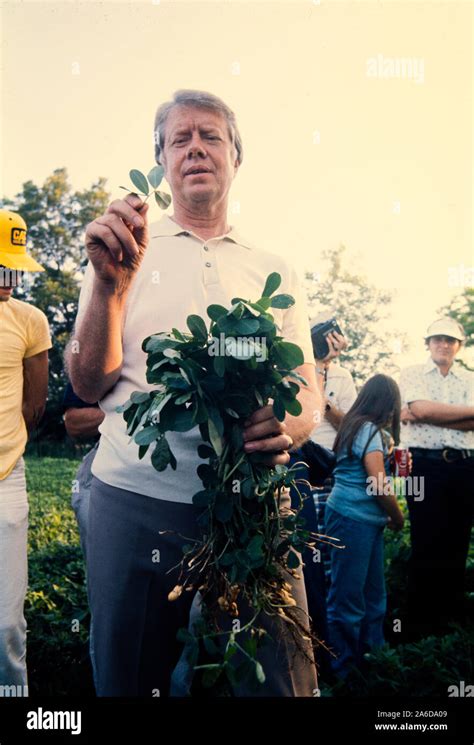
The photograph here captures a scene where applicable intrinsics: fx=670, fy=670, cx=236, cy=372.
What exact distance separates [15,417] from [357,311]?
155cm

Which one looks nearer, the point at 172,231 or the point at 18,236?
the point at 172,231

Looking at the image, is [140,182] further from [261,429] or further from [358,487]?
[358,487]

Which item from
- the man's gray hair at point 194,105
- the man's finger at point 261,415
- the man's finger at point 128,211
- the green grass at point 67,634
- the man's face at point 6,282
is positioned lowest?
the green grass at point 67,634

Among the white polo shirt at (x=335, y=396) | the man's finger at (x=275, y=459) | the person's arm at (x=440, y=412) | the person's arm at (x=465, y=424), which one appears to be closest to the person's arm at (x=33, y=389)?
the man's finger at (x=275, y=459)

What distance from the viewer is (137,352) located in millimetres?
2000

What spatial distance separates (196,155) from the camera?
2104 mm

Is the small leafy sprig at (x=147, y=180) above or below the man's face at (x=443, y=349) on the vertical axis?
above

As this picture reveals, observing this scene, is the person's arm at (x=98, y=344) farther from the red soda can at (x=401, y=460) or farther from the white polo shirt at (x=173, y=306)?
the red soda can at (x=401, y=460)

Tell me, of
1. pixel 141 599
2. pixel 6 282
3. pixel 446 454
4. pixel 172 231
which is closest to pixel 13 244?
pixel 6 282

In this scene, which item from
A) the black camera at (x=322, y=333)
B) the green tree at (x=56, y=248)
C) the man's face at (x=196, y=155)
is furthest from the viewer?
the black camera at (x=322, y=333)

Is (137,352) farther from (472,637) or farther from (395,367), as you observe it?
(472,637)

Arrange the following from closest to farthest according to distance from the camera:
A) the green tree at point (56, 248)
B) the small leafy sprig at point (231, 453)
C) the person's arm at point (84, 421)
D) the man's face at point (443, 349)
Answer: the small leafy sprig at point (231, 453) → the person's arm at point (84, 421) → the green tree at point (56, 248) → the man's face at point (443, 349)

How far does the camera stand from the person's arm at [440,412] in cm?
340

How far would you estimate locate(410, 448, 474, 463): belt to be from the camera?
3.41 metres
